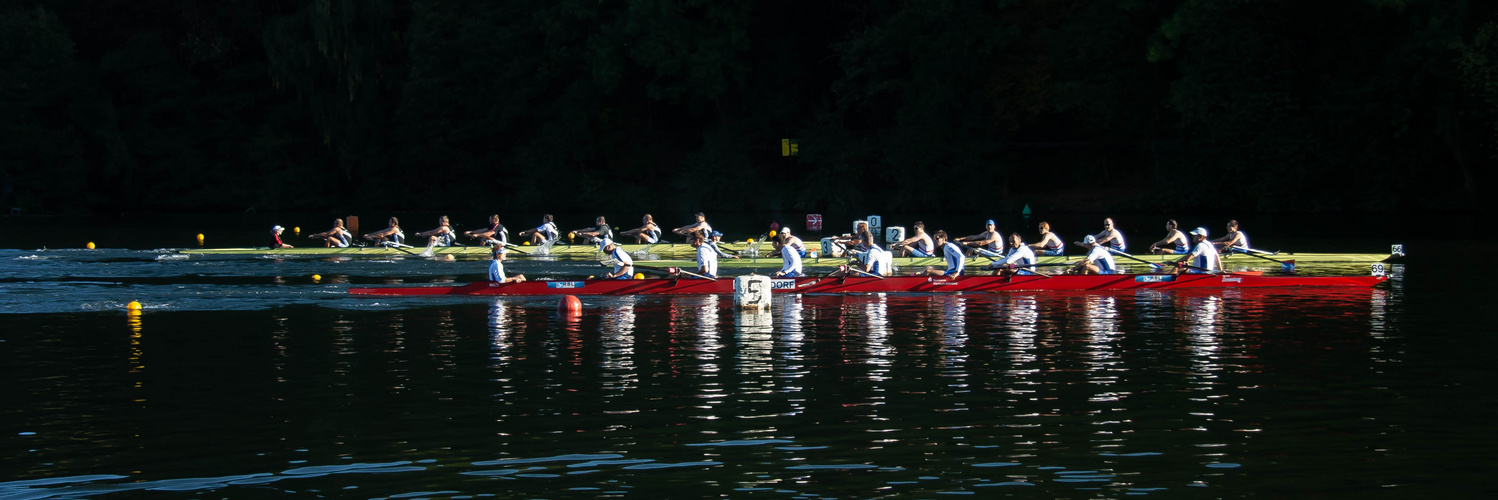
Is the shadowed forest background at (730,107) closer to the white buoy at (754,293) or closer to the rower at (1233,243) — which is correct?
the rower at (1233,243)

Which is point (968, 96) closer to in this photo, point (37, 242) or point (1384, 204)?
point (1384, 204)

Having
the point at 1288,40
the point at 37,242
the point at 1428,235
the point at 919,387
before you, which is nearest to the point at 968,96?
the point at 1288,40

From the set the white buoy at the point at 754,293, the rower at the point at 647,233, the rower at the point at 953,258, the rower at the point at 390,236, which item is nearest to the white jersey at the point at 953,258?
the rower at the point at 953,258

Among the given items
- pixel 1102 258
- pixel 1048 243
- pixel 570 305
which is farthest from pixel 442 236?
pixel 1102 258

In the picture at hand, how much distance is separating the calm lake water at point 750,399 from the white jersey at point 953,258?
2059 mm

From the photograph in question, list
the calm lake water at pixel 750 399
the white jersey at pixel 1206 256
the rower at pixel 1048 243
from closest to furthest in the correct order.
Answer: the calm lake water at pixel 750 399
the white jersey at pixel 1206 256
the rower at pixel 1048 243

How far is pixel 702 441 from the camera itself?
10.6 metres

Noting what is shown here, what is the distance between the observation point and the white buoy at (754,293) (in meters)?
19.3

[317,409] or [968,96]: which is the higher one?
[968,96]

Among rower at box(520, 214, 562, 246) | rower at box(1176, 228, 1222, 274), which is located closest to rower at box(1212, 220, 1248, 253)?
rower at box(1176, 228, 1222, 274)

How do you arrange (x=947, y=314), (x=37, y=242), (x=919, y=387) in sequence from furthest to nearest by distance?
(x=37, y=242) < (x=947, y=314) < (x=919, y=387)

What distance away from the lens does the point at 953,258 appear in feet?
74.2

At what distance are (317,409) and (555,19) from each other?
43.4 meters

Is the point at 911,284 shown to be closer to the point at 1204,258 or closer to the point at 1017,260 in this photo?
the point at 1017,260
